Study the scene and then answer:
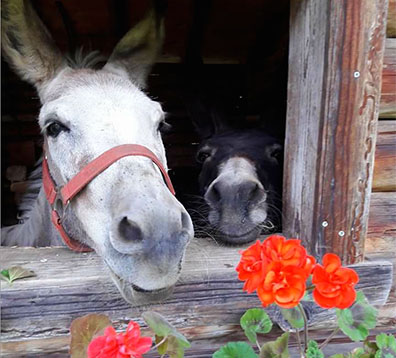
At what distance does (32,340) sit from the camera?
134 centimetres

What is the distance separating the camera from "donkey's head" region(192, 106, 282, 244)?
168 cm

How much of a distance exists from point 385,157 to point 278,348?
0.87 metres

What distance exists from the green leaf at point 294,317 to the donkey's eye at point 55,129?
3.01 ft

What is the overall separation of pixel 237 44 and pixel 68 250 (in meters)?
2.42

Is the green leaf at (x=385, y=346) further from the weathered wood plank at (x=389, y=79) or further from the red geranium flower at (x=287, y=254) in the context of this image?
the weathered wood plank at (x=389, y=79)

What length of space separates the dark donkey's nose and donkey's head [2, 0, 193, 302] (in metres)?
0.37

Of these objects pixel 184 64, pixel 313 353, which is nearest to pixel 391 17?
pixel 313 353

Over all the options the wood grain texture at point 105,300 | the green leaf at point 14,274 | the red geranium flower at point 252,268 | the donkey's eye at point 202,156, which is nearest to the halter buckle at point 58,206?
the wood grain texture at point 105,300

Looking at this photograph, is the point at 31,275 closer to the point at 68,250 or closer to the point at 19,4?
the point at 68,250

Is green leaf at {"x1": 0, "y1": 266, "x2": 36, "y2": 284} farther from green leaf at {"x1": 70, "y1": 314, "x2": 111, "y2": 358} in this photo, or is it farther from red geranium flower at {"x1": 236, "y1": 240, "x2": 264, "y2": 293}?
red geranium flower at {"x1": 236, "y1": 240, "x2": 264, "y2": 293}

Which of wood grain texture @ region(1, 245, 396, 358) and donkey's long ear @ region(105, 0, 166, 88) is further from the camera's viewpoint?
donkey's long ear @ region(105, 0, 166, 88)

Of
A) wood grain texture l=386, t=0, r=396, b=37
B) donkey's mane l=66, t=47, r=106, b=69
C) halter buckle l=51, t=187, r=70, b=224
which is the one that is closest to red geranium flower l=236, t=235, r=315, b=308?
halter buckle l=51, t=187, r=70, b=224

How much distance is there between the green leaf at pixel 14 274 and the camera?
1.25 meters

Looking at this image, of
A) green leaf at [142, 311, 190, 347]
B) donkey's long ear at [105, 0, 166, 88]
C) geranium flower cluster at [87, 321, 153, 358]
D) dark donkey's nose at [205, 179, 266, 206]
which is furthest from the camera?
donkey's long ear at [105, 0, 166, 88]
